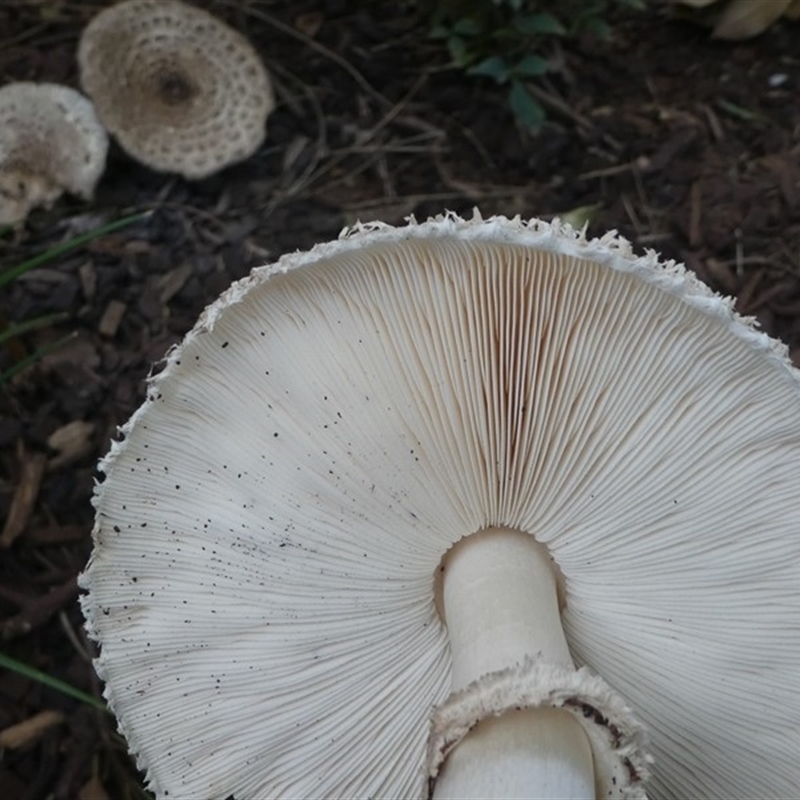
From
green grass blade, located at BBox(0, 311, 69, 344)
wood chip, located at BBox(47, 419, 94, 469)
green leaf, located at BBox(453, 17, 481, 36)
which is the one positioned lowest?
wood chip, located at BBox(47, 419, 94, 469)

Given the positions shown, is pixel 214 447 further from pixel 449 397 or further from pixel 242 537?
pixel 449 397

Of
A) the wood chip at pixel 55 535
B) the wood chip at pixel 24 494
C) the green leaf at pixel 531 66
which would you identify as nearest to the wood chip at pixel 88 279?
the wood chip at pixel 24 494

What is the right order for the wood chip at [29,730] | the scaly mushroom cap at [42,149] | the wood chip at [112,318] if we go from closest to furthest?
the wood chip at [29,730], the wood chip at [112,318], the scaly mushroom cap at [42,149]

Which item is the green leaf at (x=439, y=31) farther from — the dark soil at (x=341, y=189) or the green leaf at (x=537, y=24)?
the green leaf at (x=537, y=24)

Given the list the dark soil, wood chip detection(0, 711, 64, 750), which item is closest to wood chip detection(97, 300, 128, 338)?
the dark soil

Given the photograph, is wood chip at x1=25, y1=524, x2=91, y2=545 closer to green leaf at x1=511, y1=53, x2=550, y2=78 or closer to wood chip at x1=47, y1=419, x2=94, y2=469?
wood chip at x1=47, y1=419, x2=94, y2=469

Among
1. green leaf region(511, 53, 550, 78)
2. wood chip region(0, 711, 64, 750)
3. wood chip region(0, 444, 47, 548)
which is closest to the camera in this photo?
wood chip region(0, 711, 64, 750)
